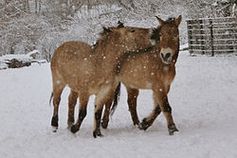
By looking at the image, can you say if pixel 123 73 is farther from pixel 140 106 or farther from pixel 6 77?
pixel 6 77

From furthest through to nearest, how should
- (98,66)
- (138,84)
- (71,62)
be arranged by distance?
(71,62) → (98,66) → (138,84)

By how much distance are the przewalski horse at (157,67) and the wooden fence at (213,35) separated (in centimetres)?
1308

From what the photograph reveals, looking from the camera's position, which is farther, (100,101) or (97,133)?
(100,101)

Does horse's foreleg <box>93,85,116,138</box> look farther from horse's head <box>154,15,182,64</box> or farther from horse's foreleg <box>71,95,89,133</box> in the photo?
horse's head <box>154,15,182,64</box>

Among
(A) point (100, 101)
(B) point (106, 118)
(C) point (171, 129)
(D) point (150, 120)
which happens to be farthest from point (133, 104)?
(C) point (171, 129)

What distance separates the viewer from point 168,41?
709 cm

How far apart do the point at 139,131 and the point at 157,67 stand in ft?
3.56

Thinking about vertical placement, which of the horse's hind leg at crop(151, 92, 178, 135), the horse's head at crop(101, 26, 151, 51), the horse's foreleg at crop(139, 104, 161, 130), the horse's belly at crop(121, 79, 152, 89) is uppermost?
the horse's head at crop(101, 26, 151, 51)

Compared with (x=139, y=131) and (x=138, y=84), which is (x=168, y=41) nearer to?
(x=138, y=84)

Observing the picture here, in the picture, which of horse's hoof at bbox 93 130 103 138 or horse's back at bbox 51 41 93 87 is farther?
horse's back at bbox 51 41 93 87

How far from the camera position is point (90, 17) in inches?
1353

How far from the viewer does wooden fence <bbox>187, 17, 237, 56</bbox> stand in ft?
67.2

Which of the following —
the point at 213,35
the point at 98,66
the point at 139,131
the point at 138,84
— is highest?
the point at 98,66

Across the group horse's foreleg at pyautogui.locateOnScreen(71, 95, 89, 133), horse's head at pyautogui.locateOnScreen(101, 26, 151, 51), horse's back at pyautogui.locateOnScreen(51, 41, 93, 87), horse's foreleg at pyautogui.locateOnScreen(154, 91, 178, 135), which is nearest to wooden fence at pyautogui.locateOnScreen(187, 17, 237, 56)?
horse's back at pyautogui.locateOnScreen(51, 41, 93, 87)
